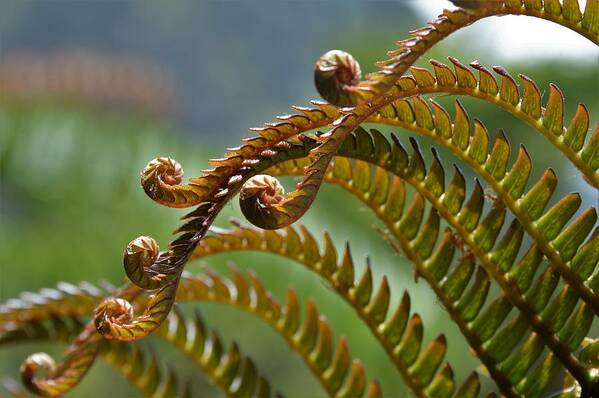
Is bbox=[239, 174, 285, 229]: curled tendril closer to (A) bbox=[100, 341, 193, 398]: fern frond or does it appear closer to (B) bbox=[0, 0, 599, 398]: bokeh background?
(A) bbox=[100, 341, 193, 398]: fern frond

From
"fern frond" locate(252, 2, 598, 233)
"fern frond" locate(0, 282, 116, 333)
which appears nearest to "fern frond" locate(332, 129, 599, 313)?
"fern frond" locate(252, 2, 598, 233)

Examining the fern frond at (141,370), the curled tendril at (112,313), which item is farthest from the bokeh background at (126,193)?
the curled tendril at (112,313)

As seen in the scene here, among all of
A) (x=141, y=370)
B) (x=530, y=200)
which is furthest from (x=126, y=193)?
(x=530, y=200)

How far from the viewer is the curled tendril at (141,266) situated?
0.56 metres

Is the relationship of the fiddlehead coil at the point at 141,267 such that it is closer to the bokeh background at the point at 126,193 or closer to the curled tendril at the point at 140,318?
the curled tendril at the point at 140,318

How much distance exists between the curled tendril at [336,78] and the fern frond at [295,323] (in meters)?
0.46

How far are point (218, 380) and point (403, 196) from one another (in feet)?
1.16

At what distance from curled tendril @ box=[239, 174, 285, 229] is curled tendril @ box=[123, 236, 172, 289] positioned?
0.08 m

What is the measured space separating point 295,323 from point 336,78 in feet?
1.66

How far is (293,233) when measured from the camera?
33.3 inches

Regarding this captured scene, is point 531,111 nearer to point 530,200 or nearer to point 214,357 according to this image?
point 530,200

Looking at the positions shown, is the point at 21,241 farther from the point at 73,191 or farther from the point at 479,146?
the point at 479,146

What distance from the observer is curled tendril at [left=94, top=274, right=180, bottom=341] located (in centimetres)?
55

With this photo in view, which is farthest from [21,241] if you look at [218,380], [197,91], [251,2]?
[251,2]
